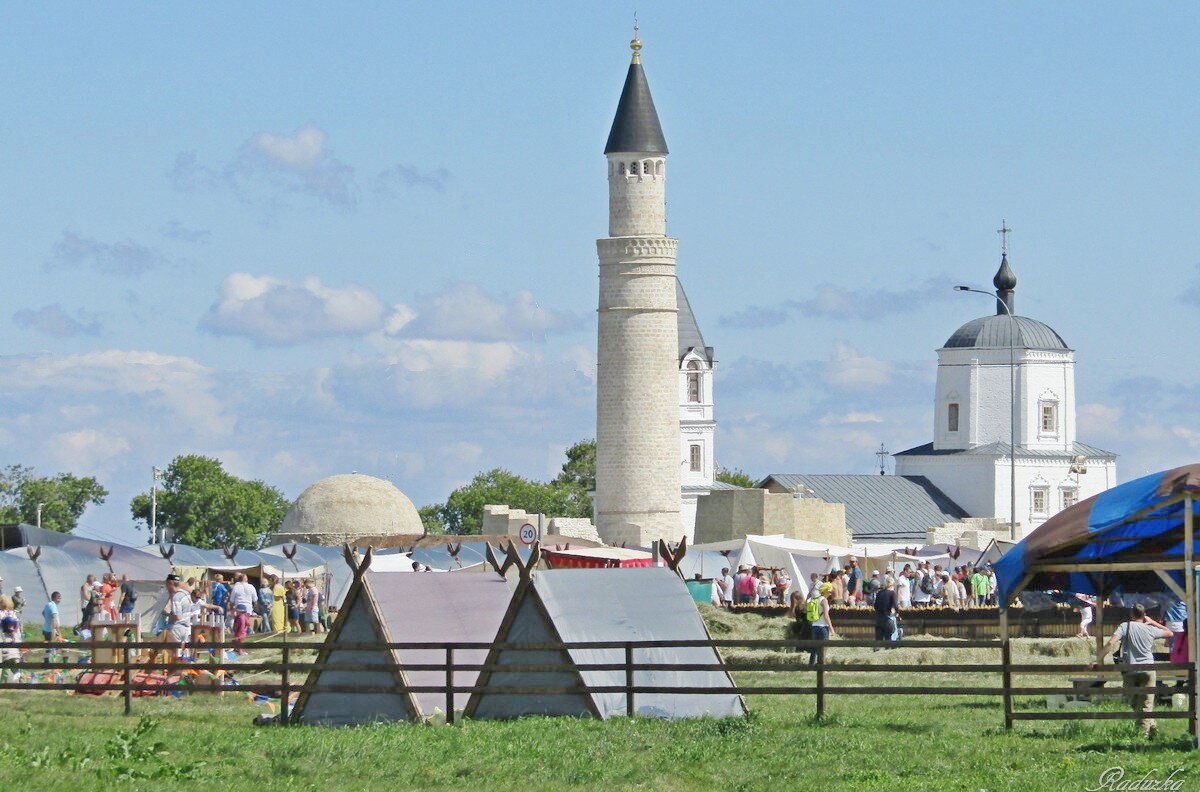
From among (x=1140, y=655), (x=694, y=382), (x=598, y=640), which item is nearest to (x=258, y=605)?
(x=598, y=640)

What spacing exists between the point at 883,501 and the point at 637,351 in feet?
95.0

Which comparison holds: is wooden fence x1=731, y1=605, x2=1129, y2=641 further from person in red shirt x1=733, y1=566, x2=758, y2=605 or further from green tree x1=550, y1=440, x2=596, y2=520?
green tree x1=550, y1=440, x2=596, y2=520

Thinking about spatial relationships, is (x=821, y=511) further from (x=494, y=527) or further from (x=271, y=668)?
(x=271, y=668)

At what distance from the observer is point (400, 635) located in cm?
1919

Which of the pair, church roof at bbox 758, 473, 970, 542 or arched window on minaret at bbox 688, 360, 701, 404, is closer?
church roof at bbox 758, 473, 970, 542

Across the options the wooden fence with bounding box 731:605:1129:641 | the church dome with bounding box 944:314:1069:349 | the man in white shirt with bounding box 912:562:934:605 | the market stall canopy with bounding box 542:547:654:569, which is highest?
the church dome with bounding box 944:314:1069:349

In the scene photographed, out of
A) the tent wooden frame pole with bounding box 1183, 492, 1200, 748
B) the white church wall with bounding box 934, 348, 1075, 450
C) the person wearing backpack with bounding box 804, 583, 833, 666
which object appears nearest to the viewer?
the tent wooden frame pole with bounding box 1183, 492, 1200, 748

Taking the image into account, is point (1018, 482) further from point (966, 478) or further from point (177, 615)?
point (177, 615)

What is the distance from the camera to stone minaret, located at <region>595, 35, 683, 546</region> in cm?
7462

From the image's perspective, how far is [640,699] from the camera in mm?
18156

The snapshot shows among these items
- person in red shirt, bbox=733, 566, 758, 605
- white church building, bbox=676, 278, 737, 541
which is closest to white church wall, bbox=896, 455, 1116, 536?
white church building, bbox=676, 278, 737, 541

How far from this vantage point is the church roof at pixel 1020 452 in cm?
10075

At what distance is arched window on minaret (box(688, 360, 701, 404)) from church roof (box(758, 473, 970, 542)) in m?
5.87

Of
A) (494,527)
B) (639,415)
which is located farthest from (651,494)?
(494,527)
